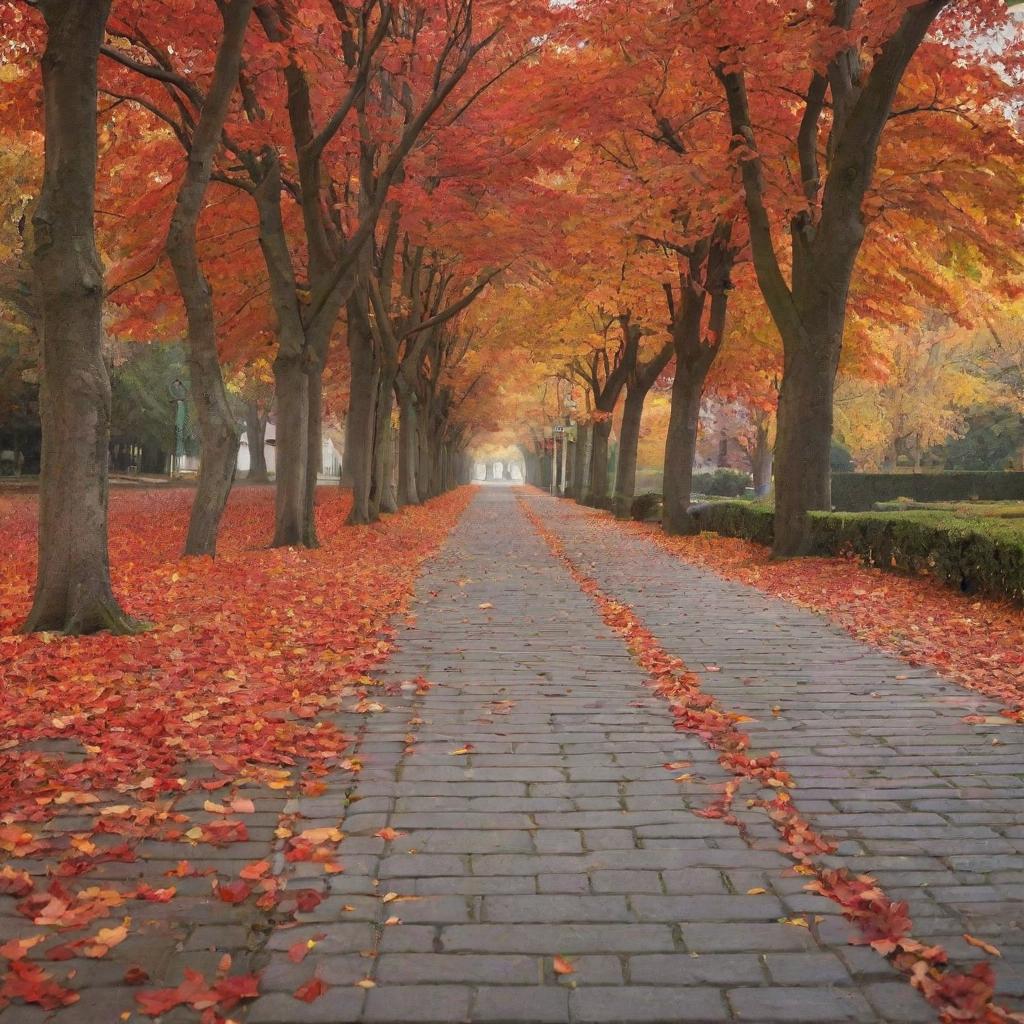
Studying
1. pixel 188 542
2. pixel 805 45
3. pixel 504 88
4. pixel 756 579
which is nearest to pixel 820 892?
pixel 756 579

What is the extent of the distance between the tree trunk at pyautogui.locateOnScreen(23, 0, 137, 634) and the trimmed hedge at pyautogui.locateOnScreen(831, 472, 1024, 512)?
88.9 ft

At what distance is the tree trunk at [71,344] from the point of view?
24.0 feet

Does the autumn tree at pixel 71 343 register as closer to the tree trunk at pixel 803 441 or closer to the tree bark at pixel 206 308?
the tree bark at pixel 206 308

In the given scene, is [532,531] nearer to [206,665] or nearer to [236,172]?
[236,172]

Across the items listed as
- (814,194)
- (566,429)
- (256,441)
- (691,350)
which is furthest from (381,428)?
(256,441)

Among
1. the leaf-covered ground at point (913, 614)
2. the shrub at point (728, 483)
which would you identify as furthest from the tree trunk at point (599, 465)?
the leaf-covered ground at point (913, 614)

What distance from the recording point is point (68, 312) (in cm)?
738

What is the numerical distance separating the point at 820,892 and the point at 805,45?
11.7 metres

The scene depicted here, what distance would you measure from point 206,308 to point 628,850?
382 inches

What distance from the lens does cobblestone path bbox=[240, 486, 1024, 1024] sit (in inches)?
110

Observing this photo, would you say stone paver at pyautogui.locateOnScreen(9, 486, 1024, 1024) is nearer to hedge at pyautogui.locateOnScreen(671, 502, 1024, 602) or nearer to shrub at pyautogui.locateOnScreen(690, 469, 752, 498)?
hedge at pyautogui.locateOnScreen(671, 502, 1024, 602)

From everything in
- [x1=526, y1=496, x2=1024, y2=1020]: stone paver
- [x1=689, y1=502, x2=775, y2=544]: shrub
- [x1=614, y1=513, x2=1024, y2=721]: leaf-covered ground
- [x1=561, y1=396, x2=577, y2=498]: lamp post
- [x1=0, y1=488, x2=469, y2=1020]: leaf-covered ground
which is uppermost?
[x1=561, y1=396, x2=577, y2=498]: lamp post

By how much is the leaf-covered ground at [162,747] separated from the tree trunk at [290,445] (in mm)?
4555

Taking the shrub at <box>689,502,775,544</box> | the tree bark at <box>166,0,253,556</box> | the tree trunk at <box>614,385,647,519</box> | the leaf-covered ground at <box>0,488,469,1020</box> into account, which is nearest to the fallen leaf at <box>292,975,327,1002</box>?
the leaf-covered ground at <box>0,488,469,1020</box>
